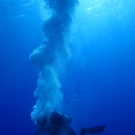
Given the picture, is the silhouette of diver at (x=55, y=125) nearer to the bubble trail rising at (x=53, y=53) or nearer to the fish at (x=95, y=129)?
the fish at (x=95, y=129)

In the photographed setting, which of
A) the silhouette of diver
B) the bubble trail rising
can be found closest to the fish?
the silhouette of diver

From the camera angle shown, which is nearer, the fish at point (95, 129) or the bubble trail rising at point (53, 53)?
the fish at point (95, 129)

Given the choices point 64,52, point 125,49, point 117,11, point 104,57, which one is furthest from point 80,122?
point 64,52

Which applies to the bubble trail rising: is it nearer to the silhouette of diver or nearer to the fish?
the silhouette of diver

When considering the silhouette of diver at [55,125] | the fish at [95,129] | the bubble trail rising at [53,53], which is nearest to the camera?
the fish at [95,129]

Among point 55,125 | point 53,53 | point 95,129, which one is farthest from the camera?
point 53,53

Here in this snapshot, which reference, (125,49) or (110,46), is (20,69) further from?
(125,49)

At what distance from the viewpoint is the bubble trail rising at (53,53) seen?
31.7ft

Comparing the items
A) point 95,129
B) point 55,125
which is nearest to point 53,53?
point 55,125

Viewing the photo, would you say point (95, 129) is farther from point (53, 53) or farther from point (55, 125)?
point (53, 53)

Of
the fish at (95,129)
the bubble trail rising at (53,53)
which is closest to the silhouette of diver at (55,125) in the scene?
the fish at (95,129)

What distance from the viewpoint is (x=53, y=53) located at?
10406 mm

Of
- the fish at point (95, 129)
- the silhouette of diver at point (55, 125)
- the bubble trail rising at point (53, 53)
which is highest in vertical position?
the bubble trail rising at point (53, 53)

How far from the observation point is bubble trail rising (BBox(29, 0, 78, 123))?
9.65m
